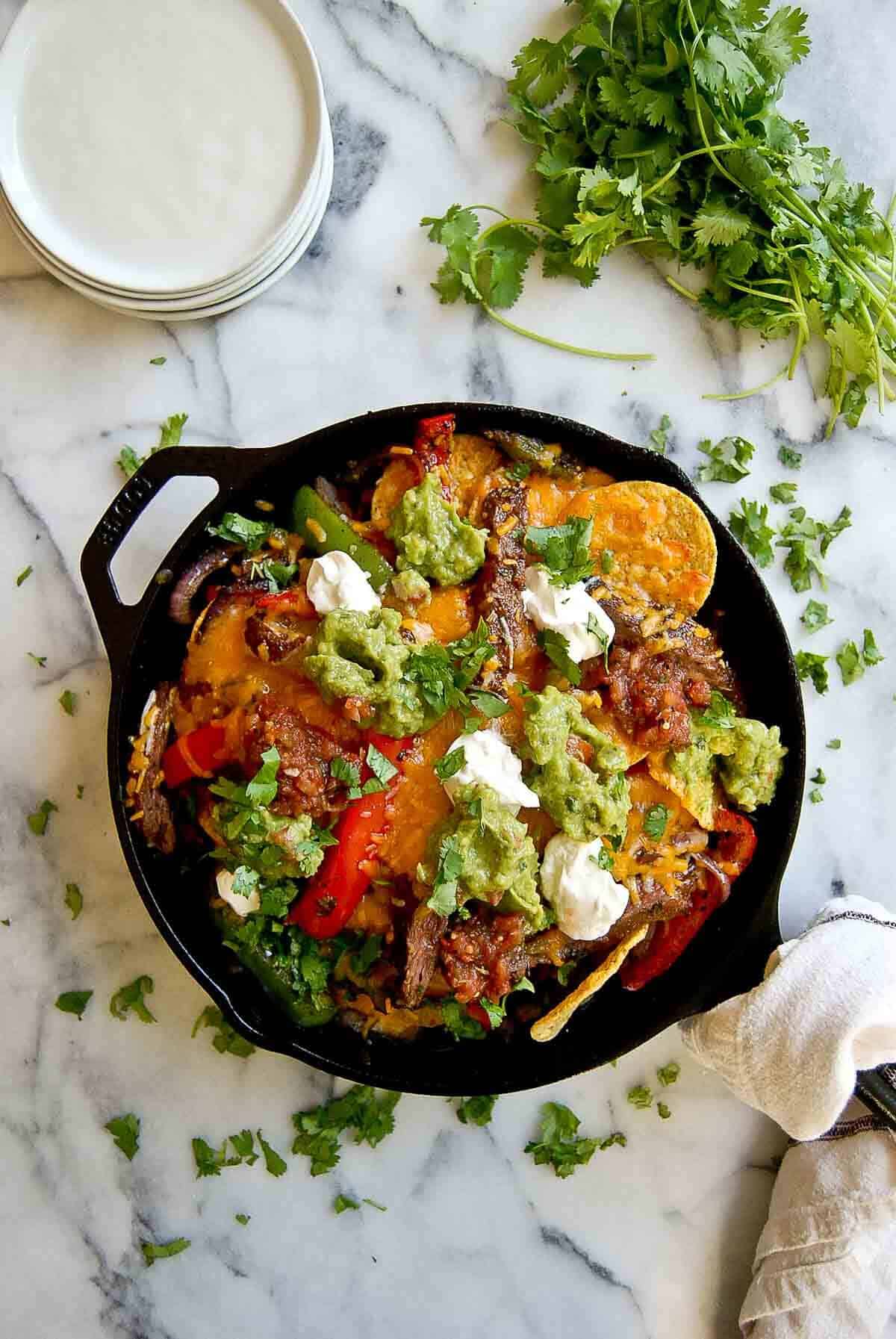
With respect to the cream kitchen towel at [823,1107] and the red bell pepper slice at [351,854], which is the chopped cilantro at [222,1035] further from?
the cream kitchen towel at [823,1107]

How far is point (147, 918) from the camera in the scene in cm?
328

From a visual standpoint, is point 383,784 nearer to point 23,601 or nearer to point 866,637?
point 23,601

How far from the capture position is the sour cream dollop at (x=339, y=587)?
2.59 metres

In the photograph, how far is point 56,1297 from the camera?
10.9 feet

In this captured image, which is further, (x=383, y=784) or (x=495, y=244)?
(x=495, y=244)

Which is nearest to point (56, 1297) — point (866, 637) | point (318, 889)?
point (318, 889)

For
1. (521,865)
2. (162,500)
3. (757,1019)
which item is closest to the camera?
(521,865)

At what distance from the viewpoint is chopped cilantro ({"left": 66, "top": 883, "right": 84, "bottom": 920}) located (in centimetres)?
327

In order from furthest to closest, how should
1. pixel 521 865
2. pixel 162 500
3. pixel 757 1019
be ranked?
1. pixel 162 500
2. pixel 757 1019
3. pixel 521 865

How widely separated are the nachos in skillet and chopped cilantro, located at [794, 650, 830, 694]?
436 mm

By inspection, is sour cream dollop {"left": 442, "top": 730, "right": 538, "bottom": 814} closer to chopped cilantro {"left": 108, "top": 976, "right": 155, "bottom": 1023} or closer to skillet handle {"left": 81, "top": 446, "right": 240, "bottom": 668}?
skillet handle {"left": 81, "top": 446, "right": 240, "bottom": 668}

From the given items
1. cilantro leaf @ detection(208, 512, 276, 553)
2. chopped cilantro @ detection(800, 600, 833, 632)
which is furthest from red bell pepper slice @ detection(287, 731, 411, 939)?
chopped cilantro @ detection(800, 600, 833, 632)

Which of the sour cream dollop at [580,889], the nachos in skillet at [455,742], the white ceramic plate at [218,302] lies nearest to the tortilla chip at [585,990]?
the nachos in skillet at [455,742]

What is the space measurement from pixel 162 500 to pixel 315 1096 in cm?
176
